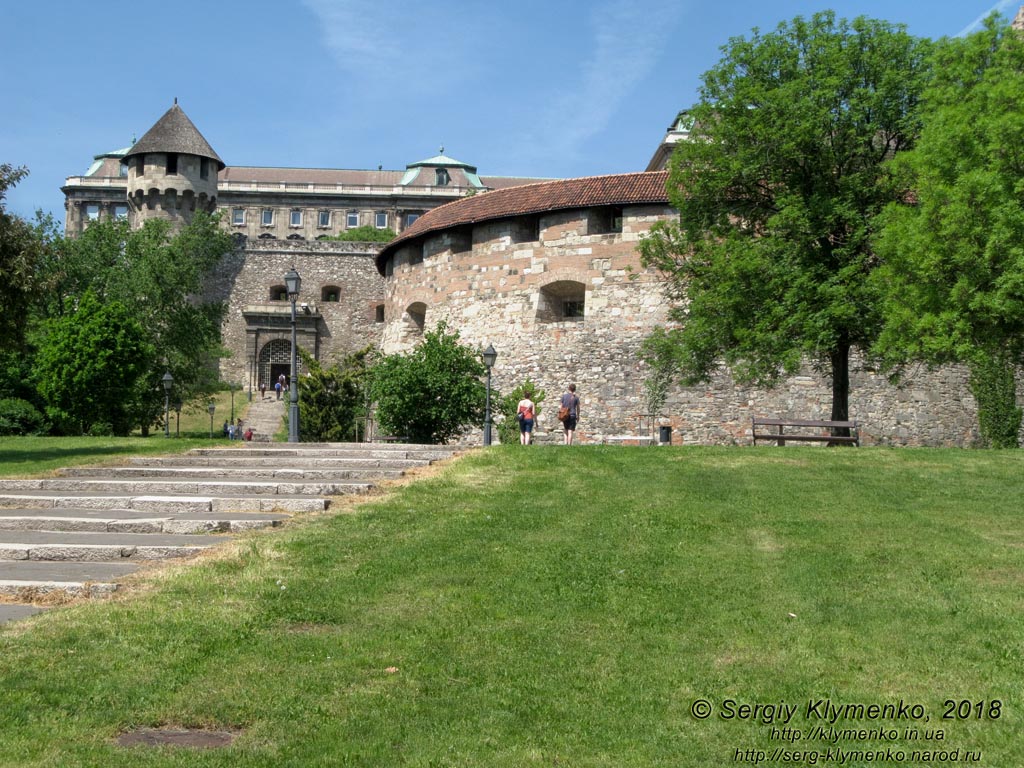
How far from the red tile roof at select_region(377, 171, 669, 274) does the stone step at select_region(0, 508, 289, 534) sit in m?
15.1

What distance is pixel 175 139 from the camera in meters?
48.5

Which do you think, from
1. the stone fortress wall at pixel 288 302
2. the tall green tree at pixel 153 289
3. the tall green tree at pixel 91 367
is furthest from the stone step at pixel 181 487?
the stone fortress wall at pixel 288 302

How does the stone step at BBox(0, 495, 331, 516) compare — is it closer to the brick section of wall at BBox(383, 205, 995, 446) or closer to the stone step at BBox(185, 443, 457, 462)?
the stone step at BBox(185, 443, 457, 462)

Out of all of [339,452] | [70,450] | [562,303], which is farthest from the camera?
[562,303]

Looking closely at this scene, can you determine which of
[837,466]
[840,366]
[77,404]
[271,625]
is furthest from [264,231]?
[271,625]

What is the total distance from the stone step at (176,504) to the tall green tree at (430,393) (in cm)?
910

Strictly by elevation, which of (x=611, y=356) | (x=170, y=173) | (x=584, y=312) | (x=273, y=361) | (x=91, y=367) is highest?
(x=170, y=173)

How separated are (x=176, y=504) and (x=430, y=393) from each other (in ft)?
32.5

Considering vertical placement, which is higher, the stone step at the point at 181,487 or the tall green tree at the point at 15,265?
the tall green tree at the point at 15,265

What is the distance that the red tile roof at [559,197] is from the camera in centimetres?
2269

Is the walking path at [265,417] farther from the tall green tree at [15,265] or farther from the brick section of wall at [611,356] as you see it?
the tall green tree at [15,265]

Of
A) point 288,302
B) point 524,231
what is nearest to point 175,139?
point 288,302

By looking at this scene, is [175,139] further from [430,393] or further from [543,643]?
[543,643]

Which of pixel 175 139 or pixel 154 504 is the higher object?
pixel 175 139
